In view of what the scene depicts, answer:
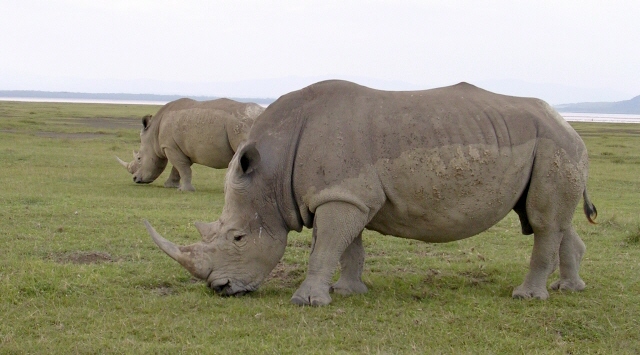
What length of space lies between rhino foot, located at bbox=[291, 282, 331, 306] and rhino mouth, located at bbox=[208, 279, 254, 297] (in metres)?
0.47

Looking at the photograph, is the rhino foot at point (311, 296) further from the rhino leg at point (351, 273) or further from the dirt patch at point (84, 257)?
the dirt patch at point (84, 257)

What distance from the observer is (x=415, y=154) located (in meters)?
6.28

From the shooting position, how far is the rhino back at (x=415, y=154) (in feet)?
20.4

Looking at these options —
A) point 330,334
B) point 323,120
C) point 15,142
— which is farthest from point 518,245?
point 15,142

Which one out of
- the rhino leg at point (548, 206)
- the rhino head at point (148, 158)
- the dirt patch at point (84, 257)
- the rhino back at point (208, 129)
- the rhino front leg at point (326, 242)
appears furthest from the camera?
the rhino head at point (148, 158)

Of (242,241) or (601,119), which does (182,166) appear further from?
(601,119)

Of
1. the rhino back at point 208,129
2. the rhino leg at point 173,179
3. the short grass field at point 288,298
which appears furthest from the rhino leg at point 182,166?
the short grass field at point 288,298

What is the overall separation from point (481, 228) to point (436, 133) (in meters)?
0.98

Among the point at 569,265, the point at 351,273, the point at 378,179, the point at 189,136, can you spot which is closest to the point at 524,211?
the point at 569,265

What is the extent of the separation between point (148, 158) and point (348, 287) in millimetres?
9871

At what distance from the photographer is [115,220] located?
10.1 metres

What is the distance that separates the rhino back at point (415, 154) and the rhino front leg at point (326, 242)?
10 cm

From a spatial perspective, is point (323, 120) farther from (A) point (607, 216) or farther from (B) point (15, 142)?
(B) point (15, 142)

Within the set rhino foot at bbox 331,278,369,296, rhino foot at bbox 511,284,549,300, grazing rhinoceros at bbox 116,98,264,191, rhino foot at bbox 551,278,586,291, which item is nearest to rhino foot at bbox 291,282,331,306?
rhino foot at bbox 331,278,369,296
